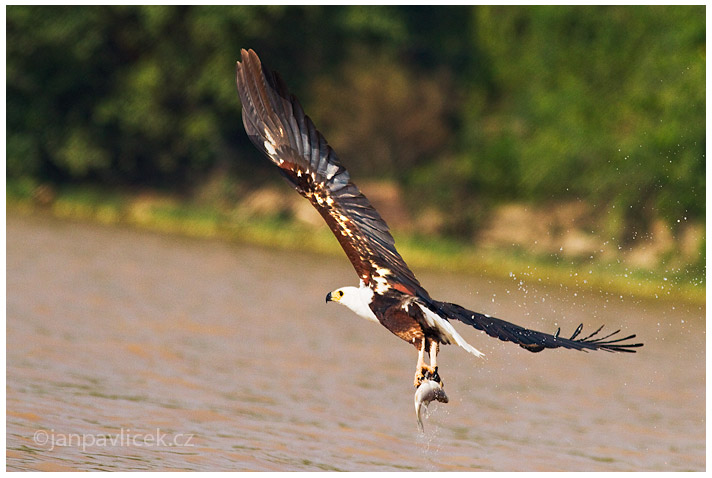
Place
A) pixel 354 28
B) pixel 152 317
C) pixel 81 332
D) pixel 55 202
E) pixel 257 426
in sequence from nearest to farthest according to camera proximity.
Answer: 1. pixel 257 426
2. pixel 81 332
3. pixel 152 317
4. pixel 55 202
5. pixel 354 28

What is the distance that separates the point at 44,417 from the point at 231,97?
18342mm

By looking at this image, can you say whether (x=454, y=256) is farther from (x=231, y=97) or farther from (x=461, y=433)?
(x=461, y=433)

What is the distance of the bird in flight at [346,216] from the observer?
7.21 m

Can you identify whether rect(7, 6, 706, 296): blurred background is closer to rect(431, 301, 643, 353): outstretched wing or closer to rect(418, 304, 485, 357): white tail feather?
rect(418, 304, 485, 357): white tail feather

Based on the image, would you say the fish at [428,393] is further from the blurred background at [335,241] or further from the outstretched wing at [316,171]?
the blurred background at [335,241]

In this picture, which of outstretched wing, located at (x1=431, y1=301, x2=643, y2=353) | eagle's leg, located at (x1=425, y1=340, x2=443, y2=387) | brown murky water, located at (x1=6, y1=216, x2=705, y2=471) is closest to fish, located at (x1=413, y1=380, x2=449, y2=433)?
eagle's leg, located at (x1=425, y1=340, x2=443, y2=387)

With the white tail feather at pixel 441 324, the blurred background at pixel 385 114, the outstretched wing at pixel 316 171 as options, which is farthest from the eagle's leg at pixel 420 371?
the blurred background at pixel 385 114

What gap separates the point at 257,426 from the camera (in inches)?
386

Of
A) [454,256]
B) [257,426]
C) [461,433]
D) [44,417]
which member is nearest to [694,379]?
[461,433]

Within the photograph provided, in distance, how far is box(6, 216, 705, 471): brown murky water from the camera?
912 cm

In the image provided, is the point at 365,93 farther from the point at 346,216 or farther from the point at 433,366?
the point at 433,366

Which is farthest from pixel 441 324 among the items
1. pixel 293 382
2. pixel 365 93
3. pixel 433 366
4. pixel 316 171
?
pixel 365 93

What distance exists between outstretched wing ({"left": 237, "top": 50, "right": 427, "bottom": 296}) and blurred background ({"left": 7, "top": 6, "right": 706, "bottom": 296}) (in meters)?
16.6

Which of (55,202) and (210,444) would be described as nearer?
(210,444)
